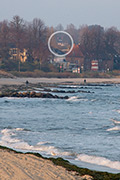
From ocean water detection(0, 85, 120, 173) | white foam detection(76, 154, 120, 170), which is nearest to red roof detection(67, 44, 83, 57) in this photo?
ocean water detection(0, 85, 120, 173)

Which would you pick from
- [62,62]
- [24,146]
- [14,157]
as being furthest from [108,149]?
[62,62]

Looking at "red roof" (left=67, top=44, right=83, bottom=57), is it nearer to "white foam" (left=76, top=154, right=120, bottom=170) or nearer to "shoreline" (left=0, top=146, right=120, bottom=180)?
"white foam" (left=76, top=154, right=120, bottom=170)

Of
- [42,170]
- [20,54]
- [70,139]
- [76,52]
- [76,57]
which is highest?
[76,52]

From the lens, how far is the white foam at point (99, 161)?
11.1 metres

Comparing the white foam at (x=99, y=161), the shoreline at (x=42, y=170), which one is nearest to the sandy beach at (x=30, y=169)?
the shoreline at (x=42, y=170)

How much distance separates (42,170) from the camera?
9398 millimetres

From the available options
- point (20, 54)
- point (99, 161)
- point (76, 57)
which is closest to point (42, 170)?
point (99, 161)

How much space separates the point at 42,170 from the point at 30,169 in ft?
0.97

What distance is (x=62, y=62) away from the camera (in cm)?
10419

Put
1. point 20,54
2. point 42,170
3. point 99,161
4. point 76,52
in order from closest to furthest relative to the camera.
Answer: point 42,170, point 99,161, point 20,54, point 76,52

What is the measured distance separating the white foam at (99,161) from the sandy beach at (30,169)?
1605 mm

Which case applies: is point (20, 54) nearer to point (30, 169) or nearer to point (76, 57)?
point (76, 57)

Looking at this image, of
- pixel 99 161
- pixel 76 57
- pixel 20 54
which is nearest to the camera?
pixel 99 161

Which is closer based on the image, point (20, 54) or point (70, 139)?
point (70, 139)
